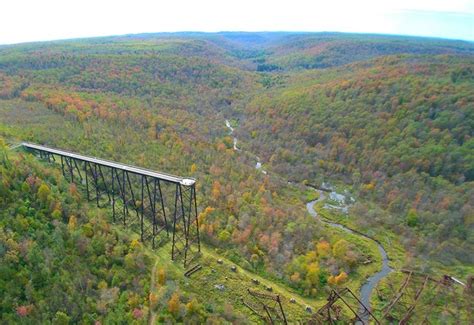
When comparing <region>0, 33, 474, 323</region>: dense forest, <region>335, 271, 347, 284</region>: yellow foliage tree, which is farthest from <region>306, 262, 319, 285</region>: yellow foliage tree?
<region>335, 271, 347, 284</region>: yellow foliage tree

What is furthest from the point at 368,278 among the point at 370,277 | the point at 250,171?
the point at 250,171

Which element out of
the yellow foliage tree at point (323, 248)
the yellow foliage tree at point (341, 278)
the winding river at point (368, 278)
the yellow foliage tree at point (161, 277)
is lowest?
the winding river at point (368, 278)

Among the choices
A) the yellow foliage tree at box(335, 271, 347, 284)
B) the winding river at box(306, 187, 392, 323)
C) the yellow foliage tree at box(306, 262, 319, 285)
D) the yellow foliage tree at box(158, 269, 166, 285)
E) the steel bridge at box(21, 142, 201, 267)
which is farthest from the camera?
the yellow foliage tree at box(335, 271, 347, 284)

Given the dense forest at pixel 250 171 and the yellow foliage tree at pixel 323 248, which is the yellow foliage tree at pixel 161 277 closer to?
the dense forest at pixel 250 171

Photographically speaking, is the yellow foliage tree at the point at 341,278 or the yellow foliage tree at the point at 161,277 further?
the yellow foliage tree at the point at 341,278

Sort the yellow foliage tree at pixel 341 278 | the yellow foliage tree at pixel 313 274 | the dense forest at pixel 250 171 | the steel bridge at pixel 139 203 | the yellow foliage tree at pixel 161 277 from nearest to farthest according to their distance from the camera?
the dense forest at pixel 250 171 → the yellow foliage tree at pixel 161 277 → the steel bridge at pixel 139 203 → the yellow foliage tree at pixel 313 274 → the yellow foliage tree at pixel 341 278

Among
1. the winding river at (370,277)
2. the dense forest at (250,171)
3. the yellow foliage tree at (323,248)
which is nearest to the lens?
the dense forest at (250,171)

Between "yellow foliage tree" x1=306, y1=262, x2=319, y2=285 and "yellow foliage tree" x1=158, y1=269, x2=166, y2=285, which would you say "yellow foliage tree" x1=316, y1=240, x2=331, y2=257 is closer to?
"yellow foliage tree" x1=306, y1=262, x2=319, y2=285

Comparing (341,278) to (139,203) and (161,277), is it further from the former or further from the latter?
(139,203)

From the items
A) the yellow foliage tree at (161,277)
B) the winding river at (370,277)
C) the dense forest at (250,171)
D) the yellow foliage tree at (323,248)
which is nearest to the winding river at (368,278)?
the winding river at (370,277)
